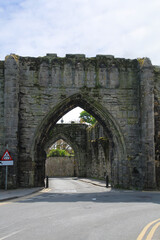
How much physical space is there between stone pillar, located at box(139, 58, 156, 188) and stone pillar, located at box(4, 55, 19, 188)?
658 centimetres

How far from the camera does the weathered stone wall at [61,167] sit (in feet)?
145

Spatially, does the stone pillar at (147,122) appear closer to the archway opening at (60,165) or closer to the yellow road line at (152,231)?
the yellow road line at (152,231)

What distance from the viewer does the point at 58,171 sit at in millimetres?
44781

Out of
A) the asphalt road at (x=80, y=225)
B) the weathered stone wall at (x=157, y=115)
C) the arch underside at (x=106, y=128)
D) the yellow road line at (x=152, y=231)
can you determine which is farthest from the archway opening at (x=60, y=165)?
the yellow road line at (x=152, y=231)

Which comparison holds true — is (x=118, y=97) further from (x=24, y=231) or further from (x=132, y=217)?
(x=24, y=231)

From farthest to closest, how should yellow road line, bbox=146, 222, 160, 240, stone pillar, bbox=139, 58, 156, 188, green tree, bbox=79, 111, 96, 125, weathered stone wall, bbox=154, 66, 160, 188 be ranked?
green tree, bbox=79, 111, 96, 125 < weathered stone wall, bbox=154, 66, 160, 188 < stone pillar, bbox=139, 58, 156, 188 < yellow road line, bbox=146, 222, 160, 240

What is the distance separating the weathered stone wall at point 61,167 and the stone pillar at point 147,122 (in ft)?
92.4

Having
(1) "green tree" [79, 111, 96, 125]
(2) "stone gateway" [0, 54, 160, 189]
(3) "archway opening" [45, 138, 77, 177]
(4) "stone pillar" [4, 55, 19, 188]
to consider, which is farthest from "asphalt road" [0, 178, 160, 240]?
(1) "green tree" [79, 111, 96, 125]

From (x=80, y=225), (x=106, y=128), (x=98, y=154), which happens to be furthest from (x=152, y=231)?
(x=98, y=154)

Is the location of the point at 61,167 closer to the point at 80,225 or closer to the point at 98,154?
the point at 98,154

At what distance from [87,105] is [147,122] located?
11.5ft

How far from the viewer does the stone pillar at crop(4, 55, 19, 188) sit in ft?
52.2

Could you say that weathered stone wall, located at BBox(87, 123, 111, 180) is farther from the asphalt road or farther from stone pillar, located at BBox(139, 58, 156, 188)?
the asphalt road

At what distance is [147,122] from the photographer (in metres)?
16.7
